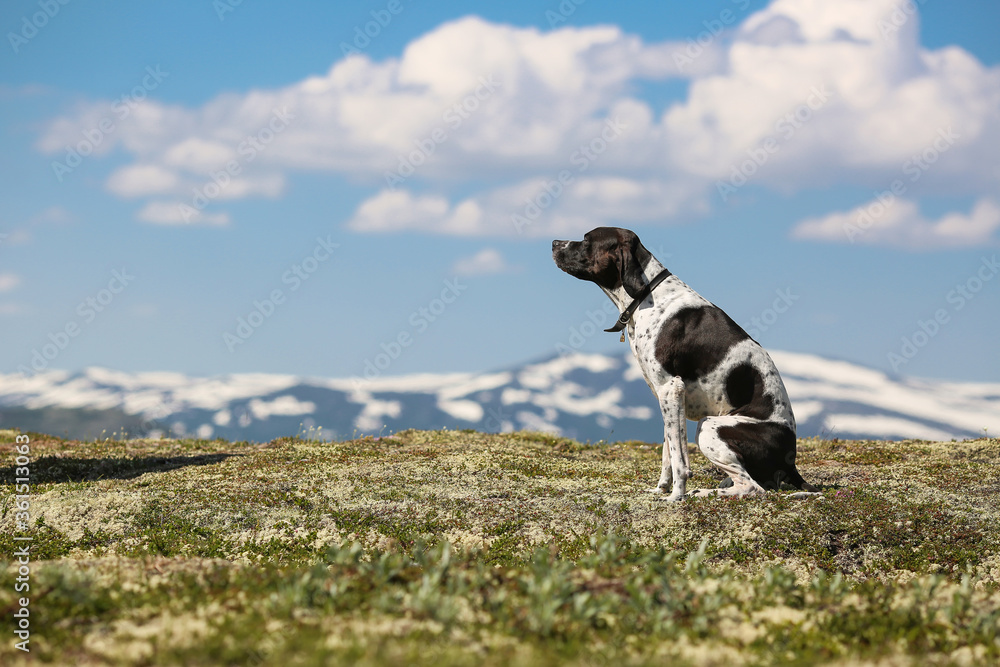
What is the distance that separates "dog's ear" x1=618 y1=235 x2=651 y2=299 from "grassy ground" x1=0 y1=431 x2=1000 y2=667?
3115 millimetres

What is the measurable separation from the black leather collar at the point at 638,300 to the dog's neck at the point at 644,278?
0.05 m

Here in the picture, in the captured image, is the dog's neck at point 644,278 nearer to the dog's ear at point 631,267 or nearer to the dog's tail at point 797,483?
the dog's ear at point 631,267

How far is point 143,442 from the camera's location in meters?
22.5

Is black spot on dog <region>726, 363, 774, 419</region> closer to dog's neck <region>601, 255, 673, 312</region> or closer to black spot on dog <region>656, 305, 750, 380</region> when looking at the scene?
black spot on dog <region>656, 305, 750, 380</region>

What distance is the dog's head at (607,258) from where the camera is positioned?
12.9m

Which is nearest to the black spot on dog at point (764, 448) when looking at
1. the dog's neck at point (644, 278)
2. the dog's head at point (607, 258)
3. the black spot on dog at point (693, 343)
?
the black spot on dog at point (693, 343)

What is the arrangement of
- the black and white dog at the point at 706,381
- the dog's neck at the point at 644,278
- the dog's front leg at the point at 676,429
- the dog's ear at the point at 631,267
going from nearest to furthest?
the black and white dog at the point at 706,381 → the dog's front leg at the point at 676,429 → the dog's ear at the point at 631,267 → the dog's neck at the point at 644,278

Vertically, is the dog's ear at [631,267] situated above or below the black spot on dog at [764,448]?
above

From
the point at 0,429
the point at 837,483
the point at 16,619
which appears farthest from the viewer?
the point at 0,429

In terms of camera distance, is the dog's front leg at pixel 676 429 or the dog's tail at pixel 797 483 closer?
the dog's front leg at pixel 676 429

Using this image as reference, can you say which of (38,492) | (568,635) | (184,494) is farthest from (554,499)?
(38,492)

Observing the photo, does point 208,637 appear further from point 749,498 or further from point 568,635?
point 749,498

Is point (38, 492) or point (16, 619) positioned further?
point (38, 492)

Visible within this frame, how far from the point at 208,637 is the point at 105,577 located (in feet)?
7.56
